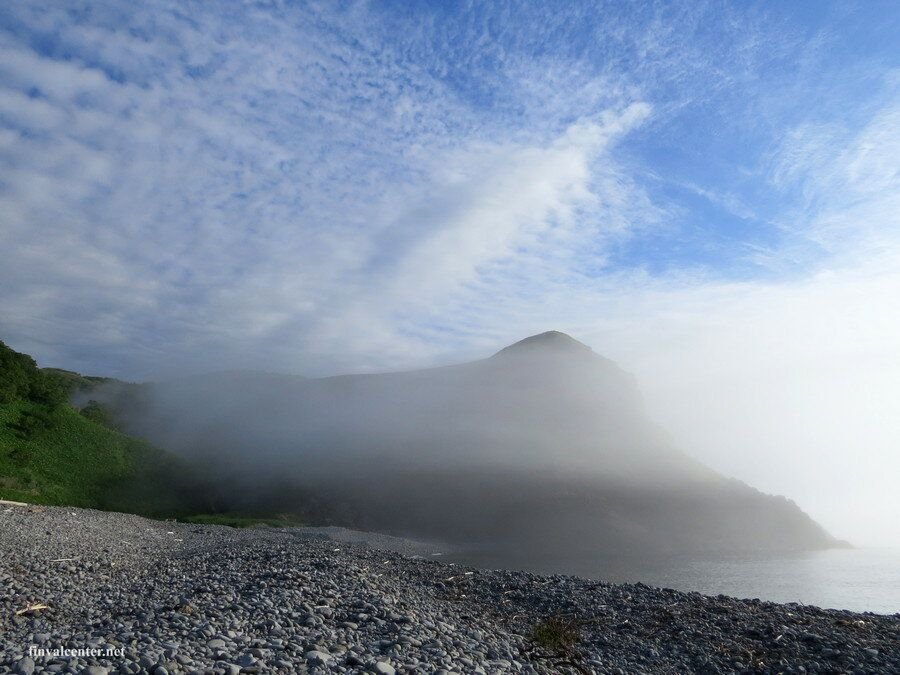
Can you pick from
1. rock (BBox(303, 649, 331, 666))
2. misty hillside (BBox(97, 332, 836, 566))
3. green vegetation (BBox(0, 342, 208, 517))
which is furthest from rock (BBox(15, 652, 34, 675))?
misty hillside (BBox(97, 332, 836, 566))

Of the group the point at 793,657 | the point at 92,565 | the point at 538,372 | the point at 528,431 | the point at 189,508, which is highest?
the point at 538,372

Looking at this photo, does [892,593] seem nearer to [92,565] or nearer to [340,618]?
[340,618]

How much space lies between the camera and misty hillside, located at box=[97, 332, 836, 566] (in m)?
91.1

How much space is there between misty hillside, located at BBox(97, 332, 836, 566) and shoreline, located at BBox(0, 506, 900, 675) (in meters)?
48.4

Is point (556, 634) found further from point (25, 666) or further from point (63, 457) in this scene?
point (63, 457)

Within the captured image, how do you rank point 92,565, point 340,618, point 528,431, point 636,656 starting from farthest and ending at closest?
1. point 528,431
2. point 92,565
3. point 636,656
4. point 340,618

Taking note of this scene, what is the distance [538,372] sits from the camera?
154m

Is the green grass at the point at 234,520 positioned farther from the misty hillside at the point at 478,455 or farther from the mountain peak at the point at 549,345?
the mountain peak at the point at 549,345

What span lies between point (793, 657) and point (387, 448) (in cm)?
10367

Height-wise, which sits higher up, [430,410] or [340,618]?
[430,410]

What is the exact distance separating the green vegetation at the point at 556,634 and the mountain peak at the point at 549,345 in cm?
14527

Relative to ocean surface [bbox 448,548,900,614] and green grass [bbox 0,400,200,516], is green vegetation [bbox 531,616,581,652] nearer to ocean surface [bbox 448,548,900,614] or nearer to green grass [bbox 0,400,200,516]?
ocean surface [bbox 448,548,900,614]

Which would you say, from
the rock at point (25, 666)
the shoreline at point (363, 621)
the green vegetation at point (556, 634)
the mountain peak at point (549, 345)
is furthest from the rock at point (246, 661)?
the mountain peak at point (549, 345)

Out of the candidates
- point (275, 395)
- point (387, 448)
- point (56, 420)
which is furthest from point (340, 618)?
point (275, 395)
